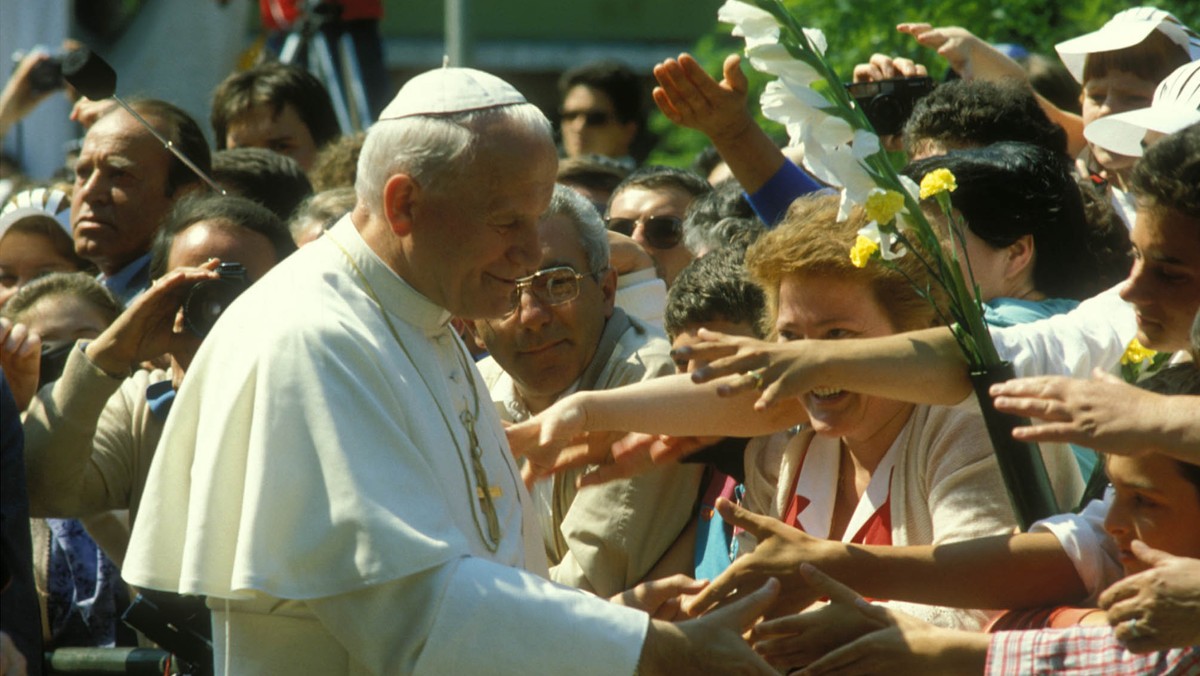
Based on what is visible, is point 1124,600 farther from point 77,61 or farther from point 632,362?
point 77,61

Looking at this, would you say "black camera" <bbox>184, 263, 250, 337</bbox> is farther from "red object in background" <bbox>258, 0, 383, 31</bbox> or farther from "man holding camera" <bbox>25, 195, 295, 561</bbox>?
"red object in background" <bbox>258, 0, 383, 31</bbox>

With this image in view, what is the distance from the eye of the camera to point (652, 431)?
13.4 feet

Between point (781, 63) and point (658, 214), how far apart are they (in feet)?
8.88

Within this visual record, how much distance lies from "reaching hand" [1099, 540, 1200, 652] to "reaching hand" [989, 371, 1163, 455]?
21 centimetres

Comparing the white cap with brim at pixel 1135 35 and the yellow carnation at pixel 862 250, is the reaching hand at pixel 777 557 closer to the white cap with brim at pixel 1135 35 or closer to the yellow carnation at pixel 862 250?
the yellow carnation at pixel 862 250

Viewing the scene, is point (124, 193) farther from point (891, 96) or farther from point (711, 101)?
point (891, 96)

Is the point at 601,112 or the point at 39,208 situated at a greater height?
the point at 39,208

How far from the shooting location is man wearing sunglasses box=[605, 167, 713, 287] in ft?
20.0

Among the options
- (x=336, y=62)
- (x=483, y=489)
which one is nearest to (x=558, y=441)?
(x=483, y=489)

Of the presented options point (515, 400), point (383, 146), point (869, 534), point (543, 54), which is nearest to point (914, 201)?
point (869, 534)

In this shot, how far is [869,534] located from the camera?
3703 mm

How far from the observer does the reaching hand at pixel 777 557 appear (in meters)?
3.49

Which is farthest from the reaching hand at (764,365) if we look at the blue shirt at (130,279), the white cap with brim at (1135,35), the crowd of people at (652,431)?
the blue shirt at (130,279)

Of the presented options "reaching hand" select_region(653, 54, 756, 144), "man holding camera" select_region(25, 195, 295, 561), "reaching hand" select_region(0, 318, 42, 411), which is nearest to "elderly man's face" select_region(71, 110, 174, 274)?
"man holding camera" select_region(25, 195, 295, 561)
